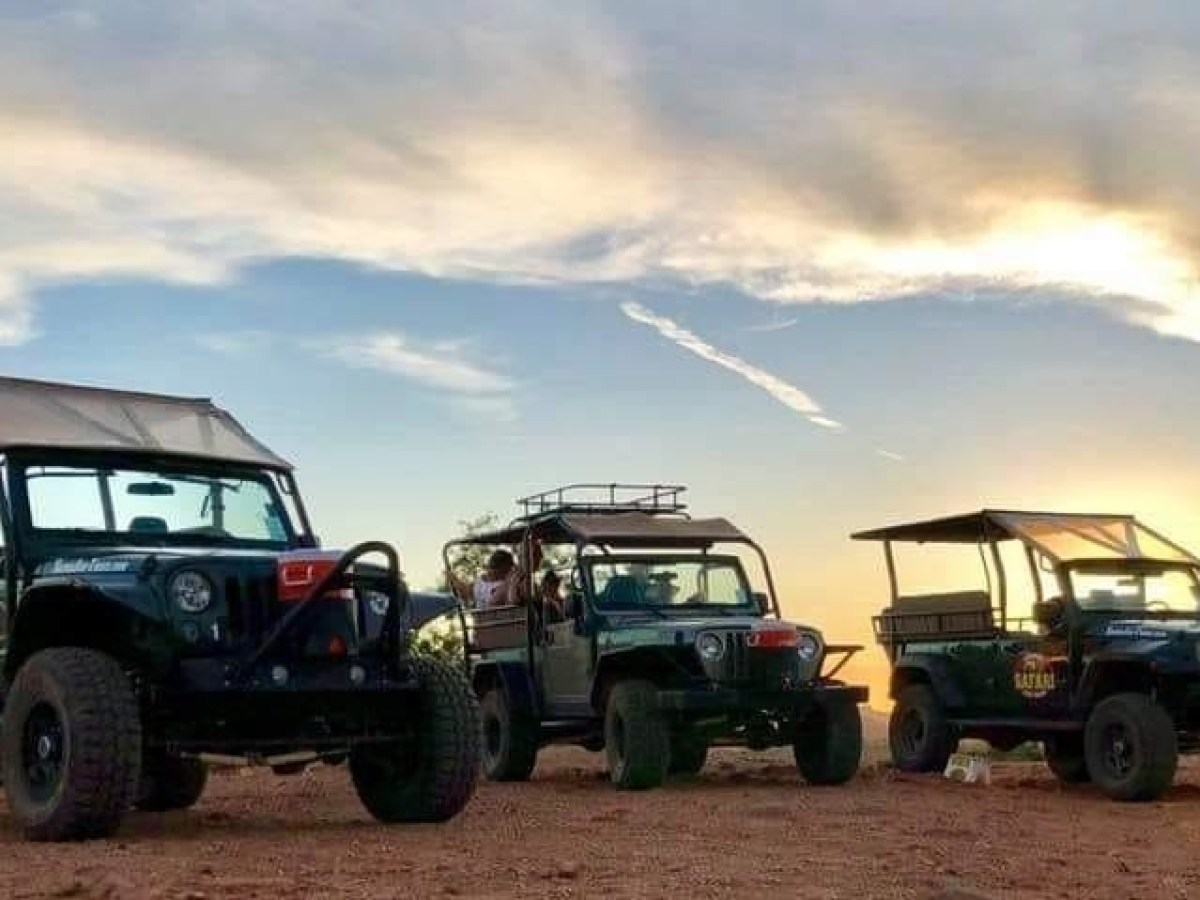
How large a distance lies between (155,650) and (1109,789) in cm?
728

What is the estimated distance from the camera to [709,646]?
13727 mm

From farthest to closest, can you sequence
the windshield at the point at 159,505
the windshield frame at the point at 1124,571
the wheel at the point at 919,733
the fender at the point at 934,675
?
the wheel at the point at 919,733, the fender at the point at 934,675, the windshield frame at the point at 1124,571, the windshield at the point at 159,505

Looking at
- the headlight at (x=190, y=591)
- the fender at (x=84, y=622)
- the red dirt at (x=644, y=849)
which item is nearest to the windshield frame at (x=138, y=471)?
the fender at (x=84, y=622)

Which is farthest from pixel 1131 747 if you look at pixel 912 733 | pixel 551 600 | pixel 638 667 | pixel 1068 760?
pixel 551 600

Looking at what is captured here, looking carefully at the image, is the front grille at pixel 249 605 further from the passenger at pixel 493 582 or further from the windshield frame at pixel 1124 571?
the windshield frame at pixel 1124 571

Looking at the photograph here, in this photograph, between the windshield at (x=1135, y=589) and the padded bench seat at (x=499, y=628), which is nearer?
the windshield at (x=1135, y=589)

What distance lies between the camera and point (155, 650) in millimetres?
8992

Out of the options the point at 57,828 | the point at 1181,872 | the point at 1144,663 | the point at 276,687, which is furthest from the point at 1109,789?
the point at 57,828

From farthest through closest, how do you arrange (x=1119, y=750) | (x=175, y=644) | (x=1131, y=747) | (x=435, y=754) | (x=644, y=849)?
(x=1119, y=750) < (x=1131, y=747) < (x=435, y=754) < (x=175, y=644) < (x=644, y=849)

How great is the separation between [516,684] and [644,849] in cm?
674

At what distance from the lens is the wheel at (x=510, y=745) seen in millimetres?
15336

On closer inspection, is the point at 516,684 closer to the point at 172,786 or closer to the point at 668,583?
the point at 668,583

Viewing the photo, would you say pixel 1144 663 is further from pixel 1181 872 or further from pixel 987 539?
pixel 1181 872

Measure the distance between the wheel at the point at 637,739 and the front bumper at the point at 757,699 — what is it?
127 mm
